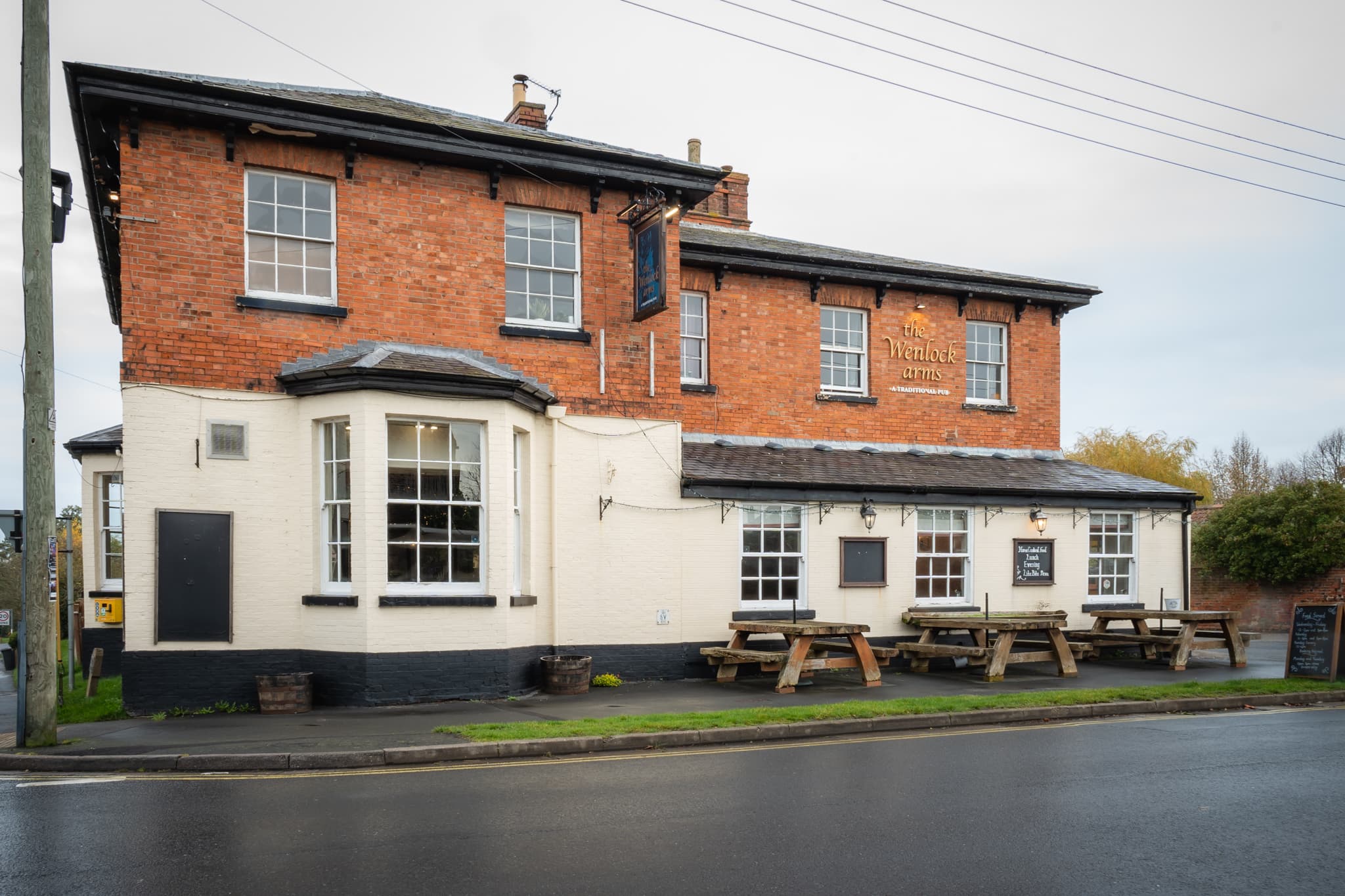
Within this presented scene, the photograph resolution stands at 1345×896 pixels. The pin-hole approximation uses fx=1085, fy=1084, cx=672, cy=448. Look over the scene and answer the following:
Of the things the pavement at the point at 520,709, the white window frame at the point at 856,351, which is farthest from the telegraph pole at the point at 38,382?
the white window frame at the point at 856,351

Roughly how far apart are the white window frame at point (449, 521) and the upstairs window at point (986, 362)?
1095cm

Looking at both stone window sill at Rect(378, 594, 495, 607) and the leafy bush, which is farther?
the leafy bush

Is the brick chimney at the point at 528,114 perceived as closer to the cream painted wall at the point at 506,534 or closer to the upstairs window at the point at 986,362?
the cream painted wall at the point at 506,534

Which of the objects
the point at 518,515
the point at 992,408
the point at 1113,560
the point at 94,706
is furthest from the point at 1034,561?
the point at 94,706

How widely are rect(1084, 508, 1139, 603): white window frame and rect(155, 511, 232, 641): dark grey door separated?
47.1 ft

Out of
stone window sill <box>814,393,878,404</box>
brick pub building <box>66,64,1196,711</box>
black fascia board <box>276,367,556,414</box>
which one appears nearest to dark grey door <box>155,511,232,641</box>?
brick pub building <box>66,64,1196,711</box>

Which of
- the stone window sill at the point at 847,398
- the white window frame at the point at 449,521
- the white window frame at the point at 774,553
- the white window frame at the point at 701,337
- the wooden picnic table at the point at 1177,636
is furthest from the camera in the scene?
the stone window sill at the point at 847,398

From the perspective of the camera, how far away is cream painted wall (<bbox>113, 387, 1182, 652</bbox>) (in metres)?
12.7

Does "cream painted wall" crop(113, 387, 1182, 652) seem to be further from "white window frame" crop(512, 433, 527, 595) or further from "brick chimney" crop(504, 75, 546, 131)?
"brick chimney" crop(504, 75, 546, 131)

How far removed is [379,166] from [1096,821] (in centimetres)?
1124

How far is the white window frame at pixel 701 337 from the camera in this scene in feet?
59.7

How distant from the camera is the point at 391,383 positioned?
1281 cm

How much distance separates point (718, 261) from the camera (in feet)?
59.2

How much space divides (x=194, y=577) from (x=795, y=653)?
750cm
